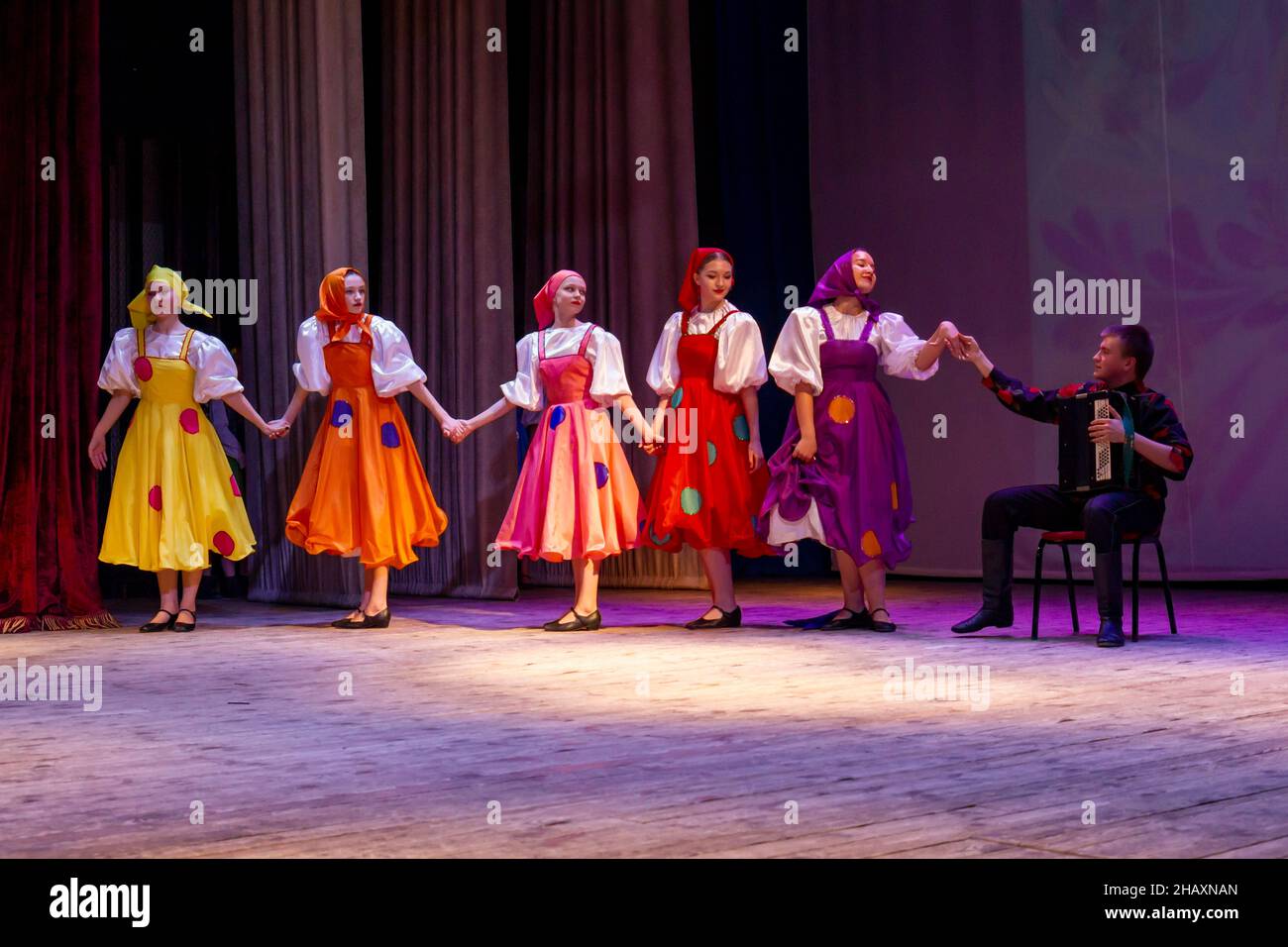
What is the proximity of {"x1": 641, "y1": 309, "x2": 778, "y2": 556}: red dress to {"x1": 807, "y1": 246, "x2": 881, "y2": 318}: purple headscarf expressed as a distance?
1.10 ft

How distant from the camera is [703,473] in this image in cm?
543

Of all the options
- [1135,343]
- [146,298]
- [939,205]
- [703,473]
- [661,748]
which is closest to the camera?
[661,748]

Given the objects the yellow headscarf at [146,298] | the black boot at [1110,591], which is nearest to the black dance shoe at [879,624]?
the black boot at [1110,591]

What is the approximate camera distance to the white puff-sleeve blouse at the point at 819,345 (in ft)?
17.4

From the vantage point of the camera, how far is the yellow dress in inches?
221

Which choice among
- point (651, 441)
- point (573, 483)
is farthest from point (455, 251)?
point (651, 441)

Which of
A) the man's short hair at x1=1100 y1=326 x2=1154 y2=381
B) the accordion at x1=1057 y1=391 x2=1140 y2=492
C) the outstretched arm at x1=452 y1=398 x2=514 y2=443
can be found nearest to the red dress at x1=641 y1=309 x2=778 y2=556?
the outstretched arm at x1=452 y1=398 x2=514 y2=443

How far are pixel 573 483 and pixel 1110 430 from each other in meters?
1.84

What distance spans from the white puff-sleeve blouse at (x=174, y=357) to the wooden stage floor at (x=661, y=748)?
1.00 metres

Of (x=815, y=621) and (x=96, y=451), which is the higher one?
(x=96, y=451)

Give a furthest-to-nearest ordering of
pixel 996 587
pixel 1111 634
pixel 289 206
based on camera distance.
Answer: pixel 289 206 < pixel 996 587 < pixel 1111 634

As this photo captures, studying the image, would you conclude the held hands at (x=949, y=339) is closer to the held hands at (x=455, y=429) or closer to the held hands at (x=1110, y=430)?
the held hands at (x=1110, y=430)

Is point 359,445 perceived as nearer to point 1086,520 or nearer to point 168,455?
point 168,455

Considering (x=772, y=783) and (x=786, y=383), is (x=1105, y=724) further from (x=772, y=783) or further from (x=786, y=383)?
(x=786, y=383)
